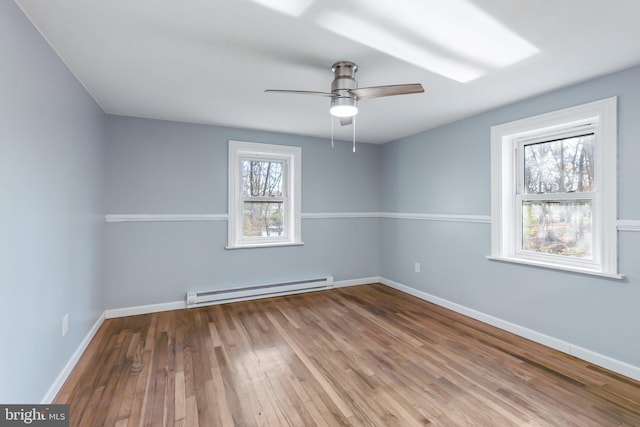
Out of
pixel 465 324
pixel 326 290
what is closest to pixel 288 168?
pixel 326 290

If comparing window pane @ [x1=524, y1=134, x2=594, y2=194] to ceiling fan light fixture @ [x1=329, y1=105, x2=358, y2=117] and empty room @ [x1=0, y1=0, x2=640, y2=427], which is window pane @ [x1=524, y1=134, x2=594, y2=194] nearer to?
empty room @ [x1=0, y1=0, x2=640, y2=427]

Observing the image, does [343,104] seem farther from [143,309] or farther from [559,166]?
[143,309]

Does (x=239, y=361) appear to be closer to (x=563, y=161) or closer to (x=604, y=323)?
(x=604, y=323)

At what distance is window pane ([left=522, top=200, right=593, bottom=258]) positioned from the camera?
2502mm

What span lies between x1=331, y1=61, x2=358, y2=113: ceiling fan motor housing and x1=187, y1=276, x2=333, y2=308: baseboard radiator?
2.66 metres

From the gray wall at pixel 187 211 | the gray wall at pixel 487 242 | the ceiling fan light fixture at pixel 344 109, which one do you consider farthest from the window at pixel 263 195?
the ceiling fan light fixture at pixel 344 109

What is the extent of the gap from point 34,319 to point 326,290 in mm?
3175

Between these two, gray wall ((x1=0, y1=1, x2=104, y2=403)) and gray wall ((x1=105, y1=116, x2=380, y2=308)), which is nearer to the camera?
gray wall ((x1=0, y1=1, x2=104, y2=403))

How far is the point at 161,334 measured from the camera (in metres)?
2.83

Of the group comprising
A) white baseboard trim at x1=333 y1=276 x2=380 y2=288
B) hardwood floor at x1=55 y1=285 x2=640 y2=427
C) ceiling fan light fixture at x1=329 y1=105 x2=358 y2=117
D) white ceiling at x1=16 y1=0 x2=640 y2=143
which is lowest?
hardwood floor at x1=55 y1=285 x2=640 y2=427

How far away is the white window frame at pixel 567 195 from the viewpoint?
7.32 ft

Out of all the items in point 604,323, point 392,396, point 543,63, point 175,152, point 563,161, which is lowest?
point 392,396

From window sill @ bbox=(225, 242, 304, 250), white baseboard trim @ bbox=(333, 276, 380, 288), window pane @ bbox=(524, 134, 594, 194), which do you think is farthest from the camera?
white baseboard trim @ bbox=(333, 276, 380, 288)

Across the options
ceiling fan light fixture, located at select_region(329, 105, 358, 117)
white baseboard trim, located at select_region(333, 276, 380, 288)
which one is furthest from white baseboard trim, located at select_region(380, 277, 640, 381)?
ceiling fan light fixture, located at select_region(329, 105, 358, 117)
